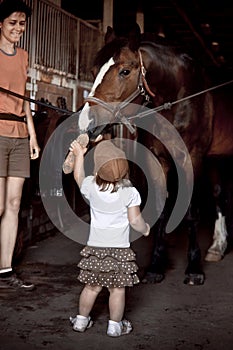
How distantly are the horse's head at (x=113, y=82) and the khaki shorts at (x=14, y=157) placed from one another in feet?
1.19

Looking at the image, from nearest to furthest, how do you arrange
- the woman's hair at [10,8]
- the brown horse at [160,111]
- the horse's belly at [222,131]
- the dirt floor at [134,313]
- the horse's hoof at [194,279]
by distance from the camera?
the dirt floor at [134,313] → the woman's hair at [10,8] → the brown horse at [160,111] → the horse's hoof at [194,279] → the horse's belly at [222,131]

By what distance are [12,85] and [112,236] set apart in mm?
1088

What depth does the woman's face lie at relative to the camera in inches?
117

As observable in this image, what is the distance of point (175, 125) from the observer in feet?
11.6

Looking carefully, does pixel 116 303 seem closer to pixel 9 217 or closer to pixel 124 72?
pixel 9 217

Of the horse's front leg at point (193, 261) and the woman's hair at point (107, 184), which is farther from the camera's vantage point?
the horse's front leg at point (193, 261)

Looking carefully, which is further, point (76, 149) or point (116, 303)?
point (76, 149)

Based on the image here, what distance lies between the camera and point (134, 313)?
9.27 feet

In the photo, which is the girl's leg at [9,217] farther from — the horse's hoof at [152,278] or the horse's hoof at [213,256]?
the horse's hoof at [213,256]

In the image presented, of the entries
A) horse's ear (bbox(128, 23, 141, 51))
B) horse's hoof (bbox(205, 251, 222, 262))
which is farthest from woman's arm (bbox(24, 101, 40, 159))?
horse's hoof (bbox(205, 251, 222, 262))

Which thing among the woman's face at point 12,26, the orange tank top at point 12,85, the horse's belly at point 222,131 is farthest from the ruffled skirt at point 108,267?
the horse's belly at point 222,131

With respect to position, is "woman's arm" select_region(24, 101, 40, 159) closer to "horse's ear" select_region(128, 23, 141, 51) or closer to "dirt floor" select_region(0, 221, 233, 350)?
"horse's ear" select_region(128, 23, 141, 51)

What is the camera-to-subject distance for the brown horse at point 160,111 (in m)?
3.11

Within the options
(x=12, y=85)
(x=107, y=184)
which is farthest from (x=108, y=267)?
(x=12, y=85)
